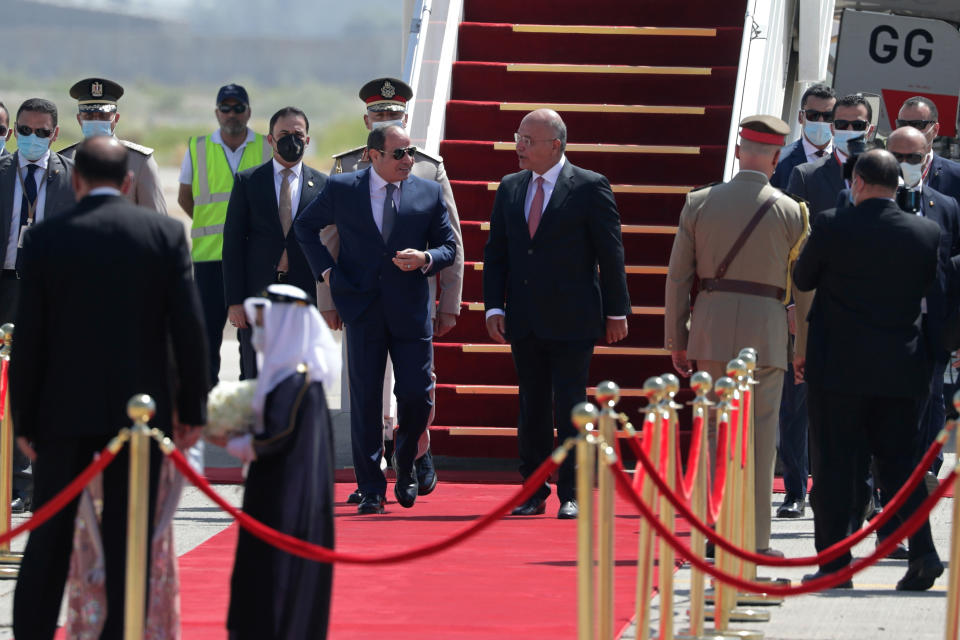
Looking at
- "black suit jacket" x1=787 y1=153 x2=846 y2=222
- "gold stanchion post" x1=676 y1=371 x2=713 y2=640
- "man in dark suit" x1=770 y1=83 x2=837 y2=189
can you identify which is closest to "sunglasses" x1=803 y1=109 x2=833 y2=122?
"man in dark suit" x1=770 y1=83 x2=837 y2=189

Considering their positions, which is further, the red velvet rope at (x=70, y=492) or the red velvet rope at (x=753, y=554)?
the red velvet rope at (x=753, y=554)

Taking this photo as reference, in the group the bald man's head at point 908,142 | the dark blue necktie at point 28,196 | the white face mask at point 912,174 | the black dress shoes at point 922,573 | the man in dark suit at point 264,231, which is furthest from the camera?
the man in dark suit at point 264,231

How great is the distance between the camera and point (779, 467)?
35.8ft

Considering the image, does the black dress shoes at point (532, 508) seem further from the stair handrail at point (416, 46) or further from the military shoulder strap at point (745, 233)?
the stair handrail at point (416, 46)

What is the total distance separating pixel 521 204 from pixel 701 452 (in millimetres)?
2983

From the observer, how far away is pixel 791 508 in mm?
9445

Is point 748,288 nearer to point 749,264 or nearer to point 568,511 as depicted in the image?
point 749,264

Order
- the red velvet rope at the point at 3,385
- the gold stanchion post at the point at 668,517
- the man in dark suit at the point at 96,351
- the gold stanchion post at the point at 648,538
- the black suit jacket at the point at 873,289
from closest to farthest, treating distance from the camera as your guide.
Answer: the man in dark suit at the point at 96,351 → the gold stanchion post at the point at 648,538 → the gold stanchion post at the point at 668,517 → the black suit jacket at the point at 873,289 → the red velvet rope at the point at 3,385

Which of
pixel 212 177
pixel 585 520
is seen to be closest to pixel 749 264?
pixel 585 520

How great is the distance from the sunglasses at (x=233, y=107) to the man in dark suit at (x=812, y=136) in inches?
129

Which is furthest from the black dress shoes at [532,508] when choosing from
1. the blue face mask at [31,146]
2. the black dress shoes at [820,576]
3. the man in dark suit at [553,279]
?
the blue face mask at [31,146]

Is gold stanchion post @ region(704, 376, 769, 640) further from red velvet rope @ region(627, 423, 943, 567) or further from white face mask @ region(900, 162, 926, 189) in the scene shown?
white face mask @ region(900, 162, 926, 189)

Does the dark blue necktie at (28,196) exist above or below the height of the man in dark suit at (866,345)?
above

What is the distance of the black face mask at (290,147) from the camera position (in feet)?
32.1
